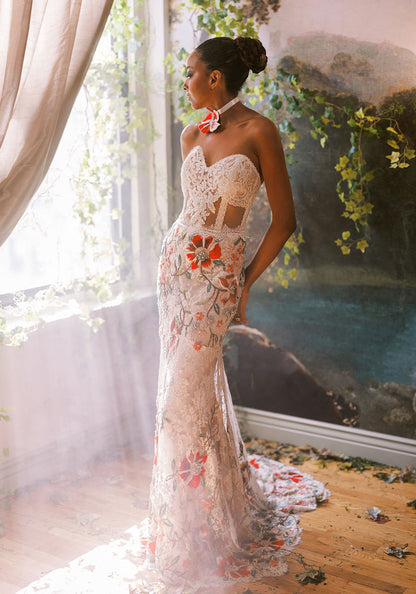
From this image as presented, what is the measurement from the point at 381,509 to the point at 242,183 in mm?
1581

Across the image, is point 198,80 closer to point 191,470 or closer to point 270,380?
point 191,470

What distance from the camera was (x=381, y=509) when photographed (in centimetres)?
289

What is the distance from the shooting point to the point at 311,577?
2.35 m

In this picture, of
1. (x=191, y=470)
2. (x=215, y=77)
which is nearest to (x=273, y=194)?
(x=215, y=77)

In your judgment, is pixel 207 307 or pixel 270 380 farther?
pixel 270 380

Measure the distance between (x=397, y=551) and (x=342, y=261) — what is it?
1.40m

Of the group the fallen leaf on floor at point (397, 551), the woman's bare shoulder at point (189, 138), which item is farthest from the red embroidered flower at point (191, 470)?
the woman's bare shoulder at point (189, 138)

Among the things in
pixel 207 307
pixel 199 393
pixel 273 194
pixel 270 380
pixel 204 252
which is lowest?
pixel 270 380

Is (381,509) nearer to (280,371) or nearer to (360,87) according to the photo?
(280,371)

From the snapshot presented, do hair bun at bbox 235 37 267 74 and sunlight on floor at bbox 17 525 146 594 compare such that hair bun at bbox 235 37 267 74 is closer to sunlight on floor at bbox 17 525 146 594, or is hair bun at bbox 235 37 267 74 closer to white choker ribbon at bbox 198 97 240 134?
white choker ribbon at bbox 198 97 240 134

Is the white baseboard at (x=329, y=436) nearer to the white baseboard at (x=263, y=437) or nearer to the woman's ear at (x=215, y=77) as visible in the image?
the white baseboard at (x=263, y=437)

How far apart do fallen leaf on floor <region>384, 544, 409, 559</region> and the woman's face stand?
1.84 metres

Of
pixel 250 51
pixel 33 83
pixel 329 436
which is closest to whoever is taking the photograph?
pixel 33 83

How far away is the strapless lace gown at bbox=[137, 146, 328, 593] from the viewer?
233 centimetres
